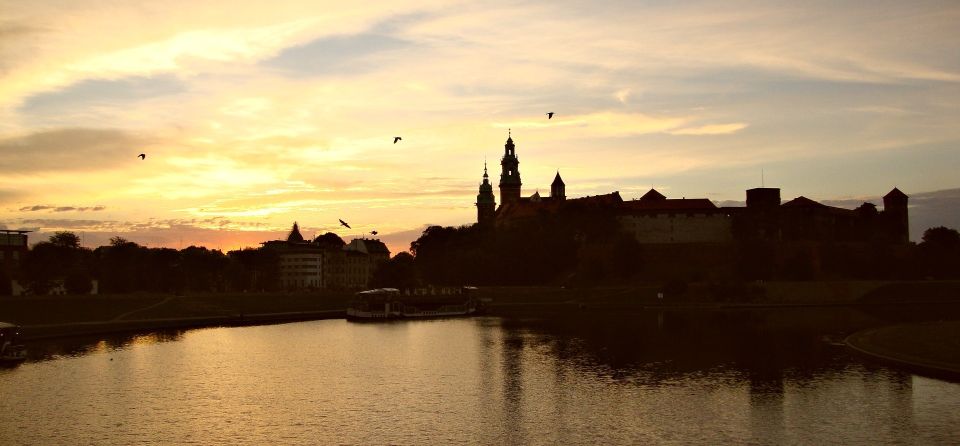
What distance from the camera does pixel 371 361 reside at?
212 feet

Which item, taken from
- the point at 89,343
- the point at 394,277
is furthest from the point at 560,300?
the point at 89,343

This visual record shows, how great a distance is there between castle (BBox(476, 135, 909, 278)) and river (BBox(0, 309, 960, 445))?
8609 centimetres

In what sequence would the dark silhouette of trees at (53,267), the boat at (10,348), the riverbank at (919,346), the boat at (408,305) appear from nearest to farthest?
the riverbank at (919,346), the boat at (10,348), the boat at (408,305), the dark silhouette of trees at (53,267)

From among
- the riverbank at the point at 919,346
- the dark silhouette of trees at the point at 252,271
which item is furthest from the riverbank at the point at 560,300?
the riverbank at the point at 919,346

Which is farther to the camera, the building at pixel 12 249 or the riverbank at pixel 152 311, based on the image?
the building at pixel 12 249

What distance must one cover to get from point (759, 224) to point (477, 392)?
5288 inches

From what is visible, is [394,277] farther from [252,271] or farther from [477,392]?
[477,392]

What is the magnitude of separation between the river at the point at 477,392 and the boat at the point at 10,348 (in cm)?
138

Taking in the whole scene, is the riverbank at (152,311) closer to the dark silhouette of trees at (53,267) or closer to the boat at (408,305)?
the boat at (408,305)

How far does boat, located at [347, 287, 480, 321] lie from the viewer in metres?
122

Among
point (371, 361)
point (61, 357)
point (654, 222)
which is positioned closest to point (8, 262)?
point (61, 357)

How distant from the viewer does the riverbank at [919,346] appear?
51.1 metres

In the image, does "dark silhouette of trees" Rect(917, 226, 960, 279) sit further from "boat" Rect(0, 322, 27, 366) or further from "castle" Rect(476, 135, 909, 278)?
"boat" Rect(0, 322, 27, 366)

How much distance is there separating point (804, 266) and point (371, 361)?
4412 inches
